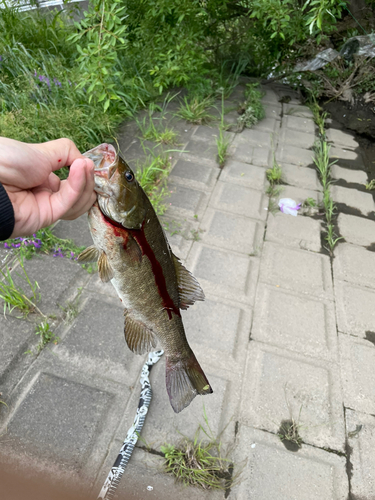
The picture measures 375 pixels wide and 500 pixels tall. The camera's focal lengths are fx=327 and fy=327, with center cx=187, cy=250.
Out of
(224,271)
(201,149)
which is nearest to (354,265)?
(224,271)

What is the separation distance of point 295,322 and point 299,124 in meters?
3.80

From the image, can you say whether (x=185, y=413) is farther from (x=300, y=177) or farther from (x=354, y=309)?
(x=300, y=177)

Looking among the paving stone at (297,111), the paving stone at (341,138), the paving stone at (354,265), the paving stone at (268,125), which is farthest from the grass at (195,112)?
the paving stone at (354,265)

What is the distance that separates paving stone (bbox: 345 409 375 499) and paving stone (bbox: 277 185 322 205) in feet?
A: 7.50

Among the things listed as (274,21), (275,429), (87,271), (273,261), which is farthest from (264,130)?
(275,429)

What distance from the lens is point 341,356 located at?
239cm

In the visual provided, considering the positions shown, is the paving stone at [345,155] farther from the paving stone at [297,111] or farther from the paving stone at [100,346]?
the paving stone at [100,346]

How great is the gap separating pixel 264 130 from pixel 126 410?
429 centimetres

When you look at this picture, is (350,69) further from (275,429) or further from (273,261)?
(275,429)

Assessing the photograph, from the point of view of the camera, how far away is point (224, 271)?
9.48 feet

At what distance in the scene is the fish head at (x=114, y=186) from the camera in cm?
126

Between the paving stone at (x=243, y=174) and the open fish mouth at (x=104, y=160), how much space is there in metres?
2.72

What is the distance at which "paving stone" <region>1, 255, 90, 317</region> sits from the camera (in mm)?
2411

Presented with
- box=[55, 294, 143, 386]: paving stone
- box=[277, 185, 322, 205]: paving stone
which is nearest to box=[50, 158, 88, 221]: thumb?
box=[55, 294, 143, 386]: paving stone
